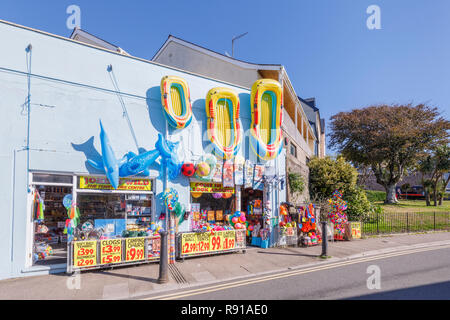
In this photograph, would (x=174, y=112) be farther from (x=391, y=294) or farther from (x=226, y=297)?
(x=391, y=294)

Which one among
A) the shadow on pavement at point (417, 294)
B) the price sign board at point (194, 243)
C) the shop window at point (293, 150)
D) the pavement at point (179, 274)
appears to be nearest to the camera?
the shadow on pavement at point (417, 294)

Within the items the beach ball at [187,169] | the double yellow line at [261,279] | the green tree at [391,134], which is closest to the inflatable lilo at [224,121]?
the beach ball at [187,169]

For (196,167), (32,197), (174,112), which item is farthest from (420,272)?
(32,197)

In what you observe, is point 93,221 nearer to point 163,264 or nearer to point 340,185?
point 163,264

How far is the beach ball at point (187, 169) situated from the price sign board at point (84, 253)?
3.62m

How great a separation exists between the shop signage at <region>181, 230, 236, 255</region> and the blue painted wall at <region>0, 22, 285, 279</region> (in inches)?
32.4

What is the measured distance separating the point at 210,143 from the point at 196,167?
130 centimetres

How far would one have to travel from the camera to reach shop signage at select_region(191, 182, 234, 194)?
10469mm

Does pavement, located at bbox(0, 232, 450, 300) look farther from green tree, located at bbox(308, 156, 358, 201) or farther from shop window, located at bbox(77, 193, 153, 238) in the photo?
green tree, located at bbox(308, 156, 358, 201)

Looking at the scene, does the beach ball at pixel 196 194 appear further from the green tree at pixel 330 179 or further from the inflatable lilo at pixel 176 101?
the green tree at pixel 330 179

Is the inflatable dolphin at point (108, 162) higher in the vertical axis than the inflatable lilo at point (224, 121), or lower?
lower

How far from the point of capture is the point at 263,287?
Answer: 6.58m

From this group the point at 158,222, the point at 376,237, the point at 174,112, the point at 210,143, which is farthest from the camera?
the point at 376,237

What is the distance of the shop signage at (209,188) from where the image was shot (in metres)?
10.5
